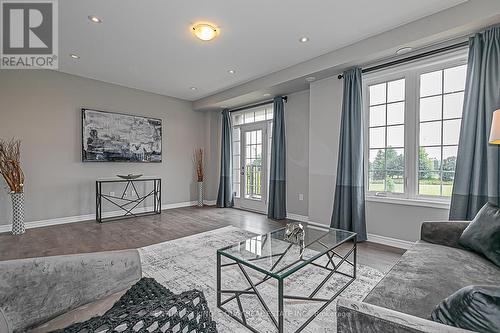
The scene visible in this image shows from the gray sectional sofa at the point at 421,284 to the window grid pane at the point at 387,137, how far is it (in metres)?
1.35

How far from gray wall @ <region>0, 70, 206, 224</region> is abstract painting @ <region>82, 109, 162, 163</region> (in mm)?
144

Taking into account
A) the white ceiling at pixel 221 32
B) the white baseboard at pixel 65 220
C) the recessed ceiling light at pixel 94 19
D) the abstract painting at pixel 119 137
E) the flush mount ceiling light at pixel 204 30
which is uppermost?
the white ceiling at pixel 221 32

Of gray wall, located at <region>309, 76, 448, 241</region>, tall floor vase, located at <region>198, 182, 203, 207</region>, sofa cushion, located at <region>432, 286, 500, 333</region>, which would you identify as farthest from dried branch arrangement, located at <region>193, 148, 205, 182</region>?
sofa cushion, located at <region>432, 286, 500, 333</region>

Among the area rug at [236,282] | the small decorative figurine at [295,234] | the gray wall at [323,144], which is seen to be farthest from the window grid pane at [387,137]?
the small decorative figurine at [295,234]

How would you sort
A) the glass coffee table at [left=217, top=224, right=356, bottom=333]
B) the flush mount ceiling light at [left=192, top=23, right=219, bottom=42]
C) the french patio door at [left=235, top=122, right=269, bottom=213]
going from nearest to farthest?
the glass coffee table at [left=217, top=224, right=356, bottom=333]
the flush mount ceiling light at [left=192, top=23, right=219, bottom=42]
the french patio door at [left=235, top=122, right=269, bottom=213]

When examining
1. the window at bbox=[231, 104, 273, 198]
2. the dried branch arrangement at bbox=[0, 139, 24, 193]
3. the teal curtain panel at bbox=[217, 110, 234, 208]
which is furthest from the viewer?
the teal curtain panel at bbox=[217, 110, 234, 208]

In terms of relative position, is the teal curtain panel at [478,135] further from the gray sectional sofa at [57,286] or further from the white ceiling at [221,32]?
the gray sectional sofa at [57,286]

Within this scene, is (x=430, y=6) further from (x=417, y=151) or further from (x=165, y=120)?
(x=165, y=120)

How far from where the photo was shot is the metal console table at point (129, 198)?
4.61 meters

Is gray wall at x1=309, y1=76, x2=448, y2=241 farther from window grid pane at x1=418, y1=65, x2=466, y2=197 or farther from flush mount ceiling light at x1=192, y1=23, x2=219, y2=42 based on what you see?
flush mount ceiling light at x1=192, y1=23, x2=219, y2=42

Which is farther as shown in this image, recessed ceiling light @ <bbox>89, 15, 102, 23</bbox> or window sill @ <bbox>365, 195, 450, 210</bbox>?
window sill @ <bbox>365, 195, 450, 210</bbox>

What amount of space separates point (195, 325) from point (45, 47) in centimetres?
442

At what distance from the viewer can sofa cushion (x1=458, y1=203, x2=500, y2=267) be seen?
1.64 meters

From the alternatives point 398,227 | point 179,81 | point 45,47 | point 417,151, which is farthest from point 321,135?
point 45,47
